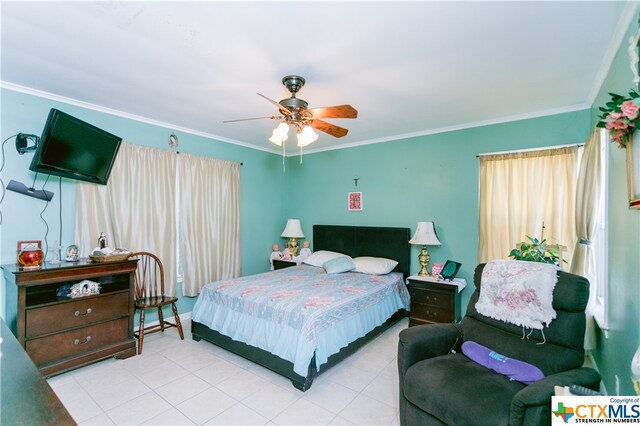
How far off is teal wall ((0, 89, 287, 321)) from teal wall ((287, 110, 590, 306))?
901 millimetres

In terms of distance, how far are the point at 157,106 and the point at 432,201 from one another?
352cm

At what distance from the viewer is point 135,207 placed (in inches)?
141

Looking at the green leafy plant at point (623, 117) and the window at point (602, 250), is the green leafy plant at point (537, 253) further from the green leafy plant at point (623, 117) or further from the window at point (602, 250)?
the green leafy plant at point (623, 117)

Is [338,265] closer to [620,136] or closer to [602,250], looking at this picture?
[602,250]

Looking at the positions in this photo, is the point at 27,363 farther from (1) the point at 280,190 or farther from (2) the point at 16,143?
(1) the point at 280,190

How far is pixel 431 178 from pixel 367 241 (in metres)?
1.28

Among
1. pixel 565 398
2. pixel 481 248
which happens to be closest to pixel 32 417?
pixel 565 398

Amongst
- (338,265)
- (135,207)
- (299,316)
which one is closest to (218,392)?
(299,316)

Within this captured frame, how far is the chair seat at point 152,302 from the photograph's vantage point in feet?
10.6

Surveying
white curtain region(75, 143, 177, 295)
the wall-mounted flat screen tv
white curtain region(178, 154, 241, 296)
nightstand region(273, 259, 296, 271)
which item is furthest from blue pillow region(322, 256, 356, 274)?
the wall-mounted flat screen tv

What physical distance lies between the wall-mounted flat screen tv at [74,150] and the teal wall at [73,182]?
0.79ft

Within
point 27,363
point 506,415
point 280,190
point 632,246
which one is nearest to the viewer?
point 27,363

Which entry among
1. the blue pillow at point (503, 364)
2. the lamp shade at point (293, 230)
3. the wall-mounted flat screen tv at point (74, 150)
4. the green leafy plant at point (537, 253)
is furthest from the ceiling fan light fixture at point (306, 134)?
the lamp shade at point (293, 230)

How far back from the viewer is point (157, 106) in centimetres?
328
